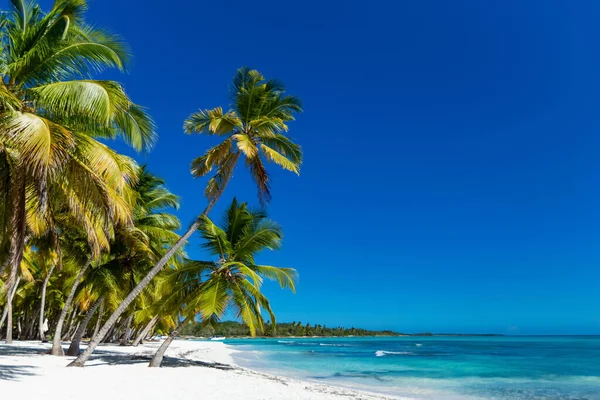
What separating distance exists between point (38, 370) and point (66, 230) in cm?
604

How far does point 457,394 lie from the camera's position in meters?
13.9

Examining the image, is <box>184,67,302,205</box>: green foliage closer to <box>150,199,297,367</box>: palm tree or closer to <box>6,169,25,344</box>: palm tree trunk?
<box>150,199,297,367</box>: palm tree

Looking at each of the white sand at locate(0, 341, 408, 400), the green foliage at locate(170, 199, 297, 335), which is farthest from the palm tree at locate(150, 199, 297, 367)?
the white sand at locate(0, 341, 408, 400)

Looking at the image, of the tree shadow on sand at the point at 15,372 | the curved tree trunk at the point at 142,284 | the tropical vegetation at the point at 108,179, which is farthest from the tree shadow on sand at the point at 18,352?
the tree shadow on sand at the point at 15,372

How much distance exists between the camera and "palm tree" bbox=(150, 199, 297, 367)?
40.2ft

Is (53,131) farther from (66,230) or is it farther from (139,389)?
(66,230)

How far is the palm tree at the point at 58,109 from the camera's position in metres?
6.03

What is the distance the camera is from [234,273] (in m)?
12.9

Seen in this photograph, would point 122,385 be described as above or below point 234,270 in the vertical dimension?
below

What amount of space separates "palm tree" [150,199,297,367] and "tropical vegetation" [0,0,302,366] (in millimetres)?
39

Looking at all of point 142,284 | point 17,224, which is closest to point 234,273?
point 142,284

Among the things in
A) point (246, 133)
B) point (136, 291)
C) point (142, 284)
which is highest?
point (246, 133)

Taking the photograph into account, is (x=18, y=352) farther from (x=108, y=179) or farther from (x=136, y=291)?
(x=108, y=179)

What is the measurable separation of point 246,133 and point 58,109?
5.70m
